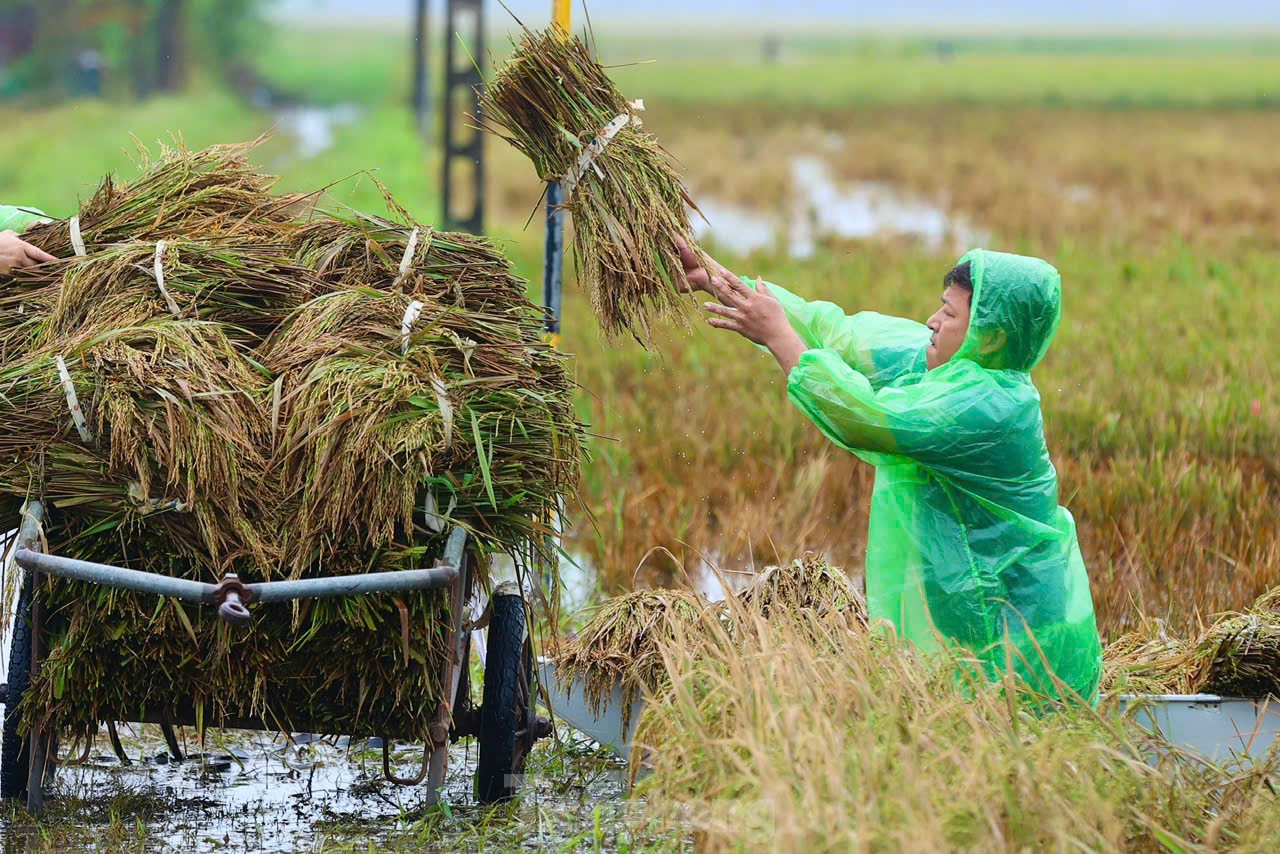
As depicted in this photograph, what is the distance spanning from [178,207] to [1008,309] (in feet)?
6.51

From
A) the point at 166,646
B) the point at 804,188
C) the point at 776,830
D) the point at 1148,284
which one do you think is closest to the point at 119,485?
the point at 166,646

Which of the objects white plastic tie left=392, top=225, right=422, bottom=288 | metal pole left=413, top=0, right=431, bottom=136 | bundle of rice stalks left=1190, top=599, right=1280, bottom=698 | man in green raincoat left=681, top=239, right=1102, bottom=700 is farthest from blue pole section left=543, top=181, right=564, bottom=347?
metal pole left=413, top=0, right=431, bottom=136

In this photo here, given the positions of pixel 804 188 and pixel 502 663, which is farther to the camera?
pixel 804 188

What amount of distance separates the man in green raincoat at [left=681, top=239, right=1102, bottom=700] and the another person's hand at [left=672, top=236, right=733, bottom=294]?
7cm

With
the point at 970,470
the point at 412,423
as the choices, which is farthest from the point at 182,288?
the point at 970,470

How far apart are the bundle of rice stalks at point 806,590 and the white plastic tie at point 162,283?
1493mm

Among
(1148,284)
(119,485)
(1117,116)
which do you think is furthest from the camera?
(1117,116)

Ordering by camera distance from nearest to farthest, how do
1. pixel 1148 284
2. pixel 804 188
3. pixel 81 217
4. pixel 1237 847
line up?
pixel 1237 847
pixel 81 217
pixel 1148 284
pixel 804 188

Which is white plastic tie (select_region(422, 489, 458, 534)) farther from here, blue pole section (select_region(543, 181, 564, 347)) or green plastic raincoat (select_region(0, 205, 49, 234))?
green plastic raincoat (select_region(0, 205, 49, 234))

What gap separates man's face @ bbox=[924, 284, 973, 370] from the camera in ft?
12.0

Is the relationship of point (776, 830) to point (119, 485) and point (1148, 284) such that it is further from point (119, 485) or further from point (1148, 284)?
point (1148, 284)

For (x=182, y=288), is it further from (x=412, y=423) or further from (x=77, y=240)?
(x=412, y=423)

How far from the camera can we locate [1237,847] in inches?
117

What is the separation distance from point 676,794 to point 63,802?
1.54m
